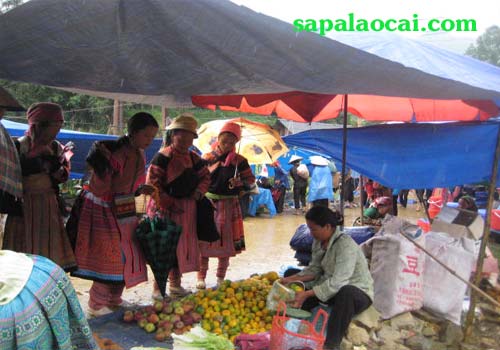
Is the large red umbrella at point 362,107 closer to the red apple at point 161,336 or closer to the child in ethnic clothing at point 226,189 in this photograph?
the child in ethnic clothing at point 226,189

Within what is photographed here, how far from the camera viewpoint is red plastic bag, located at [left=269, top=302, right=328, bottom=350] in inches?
110

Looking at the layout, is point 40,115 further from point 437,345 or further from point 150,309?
point 437,345

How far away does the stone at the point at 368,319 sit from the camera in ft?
12.1

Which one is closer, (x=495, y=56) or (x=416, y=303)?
(x=416, y=303)

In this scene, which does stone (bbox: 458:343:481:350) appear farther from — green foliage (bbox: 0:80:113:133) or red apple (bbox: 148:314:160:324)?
green foliage (bbox: 0:80:113:133)

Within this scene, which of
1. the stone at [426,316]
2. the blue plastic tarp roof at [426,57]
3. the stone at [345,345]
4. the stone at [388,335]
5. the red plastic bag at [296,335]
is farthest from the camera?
the stone at [426,316]

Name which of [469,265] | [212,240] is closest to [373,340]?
[469,265]

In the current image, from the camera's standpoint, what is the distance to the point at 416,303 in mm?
3998

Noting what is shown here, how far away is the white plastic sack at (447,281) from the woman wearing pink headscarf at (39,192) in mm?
3109

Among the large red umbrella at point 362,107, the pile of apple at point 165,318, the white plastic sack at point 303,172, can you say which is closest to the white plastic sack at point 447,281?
the large red umbrella at point 362,107

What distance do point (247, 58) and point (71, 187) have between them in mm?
11071

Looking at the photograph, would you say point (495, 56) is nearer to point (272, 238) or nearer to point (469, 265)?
point (272, 238)

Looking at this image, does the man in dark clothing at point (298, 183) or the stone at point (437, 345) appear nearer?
the stone at point (437, 345)

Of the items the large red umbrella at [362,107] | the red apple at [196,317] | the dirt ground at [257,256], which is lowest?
the dirt ground at [257,256]
